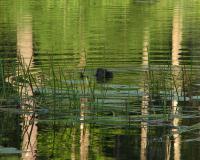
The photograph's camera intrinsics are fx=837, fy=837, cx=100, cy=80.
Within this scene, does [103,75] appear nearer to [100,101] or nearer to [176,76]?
[176,76]

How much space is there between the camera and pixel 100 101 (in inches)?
549

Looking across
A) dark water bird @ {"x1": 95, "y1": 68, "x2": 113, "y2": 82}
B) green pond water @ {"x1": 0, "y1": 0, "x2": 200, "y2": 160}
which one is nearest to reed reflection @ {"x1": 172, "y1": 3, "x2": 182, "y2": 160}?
green pond water @ {"x1": 0, "y1": 0, "x2": 200, "y2": 160}

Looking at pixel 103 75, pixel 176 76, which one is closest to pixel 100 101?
pixel 103 75

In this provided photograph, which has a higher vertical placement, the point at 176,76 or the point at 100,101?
the point at 176,76

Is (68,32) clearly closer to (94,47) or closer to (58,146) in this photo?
(94,47)

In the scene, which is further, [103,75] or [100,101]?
[103,75]

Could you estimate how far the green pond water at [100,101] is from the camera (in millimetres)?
10945

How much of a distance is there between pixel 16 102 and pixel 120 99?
1.80 m

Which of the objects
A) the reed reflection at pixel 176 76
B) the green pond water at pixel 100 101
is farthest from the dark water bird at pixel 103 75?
the reed reflection at pixel 176 76

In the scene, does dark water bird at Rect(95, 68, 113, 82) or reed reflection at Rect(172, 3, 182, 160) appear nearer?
reed reflection at Rect(172, 3, 182, 160)

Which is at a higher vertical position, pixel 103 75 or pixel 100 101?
pixel 103 75

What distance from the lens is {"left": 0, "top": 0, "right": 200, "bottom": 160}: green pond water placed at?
1095 cm

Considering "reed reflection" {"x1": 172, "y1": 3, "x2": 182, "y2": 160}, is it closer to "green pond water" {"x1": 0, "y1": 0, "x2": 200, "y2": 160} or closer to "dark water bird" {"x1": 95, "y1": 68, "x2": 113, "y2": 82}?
"green pond water" {"x1": 0, "y1": 0, "x2": 200, "y2": 160}

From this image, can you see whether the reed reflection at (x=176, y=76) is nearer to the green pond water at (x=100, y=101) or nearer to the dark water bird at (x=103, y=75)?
the green pond water at (x=100, y=101)
